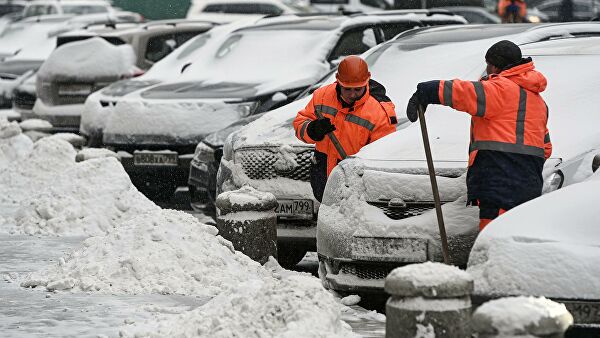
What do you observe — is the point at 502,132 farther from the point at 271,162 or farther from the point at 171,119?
the point at 171,119

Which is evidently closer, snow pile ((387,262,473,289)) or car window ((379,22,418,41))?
snow pile ((387,262,473,289))

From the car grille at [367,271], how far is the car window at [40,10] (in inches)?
1012

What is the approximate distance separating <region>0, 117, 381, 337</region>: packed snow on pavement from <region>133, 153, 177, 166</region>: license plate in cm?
86

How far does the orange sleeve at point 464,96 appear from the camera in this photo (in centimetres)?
773

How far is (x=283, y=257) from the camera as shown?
392 inches

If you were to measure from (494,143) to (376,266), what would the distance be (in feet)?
3.14

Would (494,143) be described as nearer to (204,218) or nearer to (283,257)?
(283,257)

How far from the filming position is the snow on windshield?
43.9 ft

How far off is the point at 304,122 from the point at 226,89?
4.32 metres

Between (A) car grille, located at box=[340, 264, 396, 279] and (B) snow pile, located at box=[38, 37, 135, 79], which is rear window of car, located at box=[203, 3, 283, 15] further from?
(A) car grille, located at box=[340, 264, 396, 279]

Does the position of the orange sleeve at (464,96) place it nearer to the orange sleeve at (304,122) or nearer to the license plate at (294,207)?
the orange sleeve at (304,122)

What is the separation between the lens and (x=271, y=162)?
9.88 m

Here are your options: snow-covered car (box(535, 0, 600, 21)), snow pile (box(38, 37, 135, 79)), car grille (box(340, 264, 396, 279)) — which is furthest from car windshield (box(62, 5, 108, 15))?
car grille (box(340, 264, 396, 279))

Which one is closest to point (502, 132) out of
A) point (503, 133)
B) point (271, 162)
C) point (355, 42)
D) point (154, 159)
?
point (503, 133)
